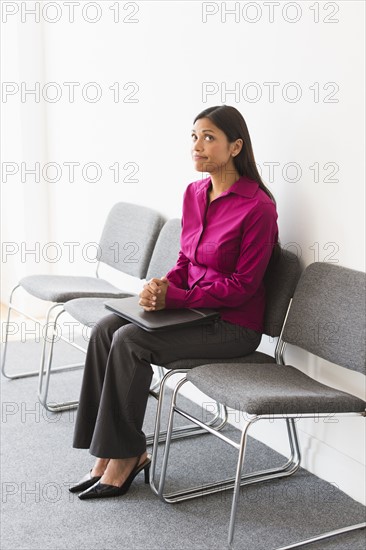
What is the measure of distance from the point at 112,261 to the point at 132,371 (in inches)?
48.1

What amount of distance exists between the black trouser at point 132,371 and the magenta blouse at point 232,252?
86 millimetres

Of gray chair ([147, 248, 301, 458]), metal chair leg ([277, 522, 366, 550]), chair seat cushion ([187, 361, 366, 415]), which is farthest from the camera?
gray chair ([147, 248, 301, 458])

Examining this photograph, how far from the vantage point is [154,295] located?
8.76 ft

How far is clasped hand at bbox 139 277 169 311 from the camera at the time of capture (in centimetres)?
267

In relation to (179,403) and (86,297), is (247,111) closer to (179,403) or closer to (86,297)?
(86,297)

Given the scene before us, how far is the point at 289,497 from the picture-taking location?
8.68ft

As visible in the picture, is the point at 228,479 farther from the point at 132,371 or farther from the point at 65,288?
the point at 65,288

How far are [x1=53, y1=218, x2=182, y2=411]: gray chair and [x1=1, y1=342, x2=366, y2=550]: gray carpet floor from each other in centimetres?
45

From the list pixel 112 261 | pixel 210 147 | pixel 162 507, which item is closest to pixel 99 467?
pixel 162 507

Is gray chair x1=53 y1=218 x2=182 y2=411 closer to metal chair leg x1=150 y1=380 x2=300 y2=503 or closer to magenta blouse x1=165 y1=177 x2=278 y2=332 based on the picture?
magenta blouse x1=165 y1=177 x2=278 y2=332

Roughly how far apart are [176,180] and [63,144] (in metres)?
1.26

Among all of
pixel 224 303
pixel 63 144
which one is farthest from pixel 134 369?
pixel 63 144

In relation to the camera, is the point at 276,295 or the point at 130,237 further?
the point at 130,237

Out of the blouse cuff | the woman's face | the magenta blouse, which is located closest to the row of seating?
the magenta blouse
